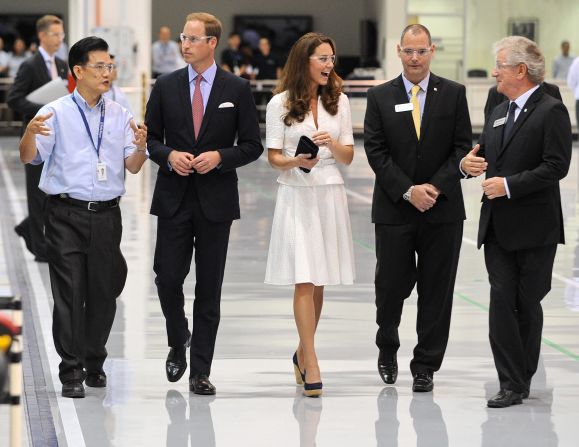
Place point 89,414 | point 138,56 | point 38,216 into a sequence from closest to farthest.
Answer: point 89,414
point 38,216
point 138,56

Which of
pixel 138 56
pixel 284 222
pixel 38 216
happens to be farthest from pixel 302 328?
pixel 138 56

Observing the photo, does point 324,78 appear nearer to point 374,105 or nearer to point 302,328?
point 374,105

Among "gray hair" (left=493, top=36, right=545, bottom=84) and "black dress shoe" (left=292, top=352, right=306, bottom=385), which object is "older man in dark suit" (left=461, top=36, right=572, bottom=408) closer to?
"gray hair" (left=493, top=36, right=545, bottom=84)

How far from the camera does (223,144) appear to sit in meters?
7.84

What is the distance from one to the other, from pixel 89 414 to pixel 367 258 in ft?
22.4

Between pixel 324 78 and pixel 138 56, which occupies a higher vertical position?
pixel 324 78

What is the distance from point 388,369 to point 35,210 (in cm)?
596

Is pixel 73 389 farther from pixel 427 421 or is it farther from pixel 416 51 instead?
pixel 416 51

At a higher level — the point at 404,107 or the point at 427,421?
the point at 404,107

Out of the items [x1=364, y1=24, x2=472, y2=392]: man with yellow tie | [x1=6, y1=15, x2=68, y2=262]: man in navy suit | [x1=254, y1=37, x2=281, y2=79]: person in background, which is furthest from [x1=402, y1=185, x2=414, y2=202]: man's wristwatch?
[x1=254, y1=37, x2=281, y2=79]: person in background

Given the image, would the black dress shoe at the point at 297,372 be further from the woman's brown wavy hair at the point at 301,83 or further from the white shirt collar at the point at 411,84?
the white shirt collar at the point at 411,84

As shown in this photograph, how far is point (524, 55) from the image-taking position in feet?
24.4

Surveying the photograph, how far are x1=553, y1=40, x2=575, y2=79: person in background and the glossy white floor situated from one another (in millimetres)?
22507

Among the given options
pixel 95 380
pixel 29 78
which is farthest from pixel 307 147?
pixel 29 78
